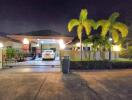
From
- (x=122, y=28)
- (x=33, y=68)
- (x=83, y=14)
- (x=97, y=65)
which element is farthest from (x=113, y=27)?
(x=33, y=68)

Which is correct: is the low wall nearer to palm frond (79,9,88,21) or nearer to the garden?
the garden

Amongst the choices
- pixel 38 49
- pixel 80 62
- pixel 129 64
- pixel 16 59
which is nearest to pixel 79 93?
pixel 80 62

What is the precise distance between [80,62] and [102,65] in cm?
205

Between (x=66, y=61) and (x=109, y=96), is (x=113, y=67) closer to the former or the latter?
(x=66, y=61)

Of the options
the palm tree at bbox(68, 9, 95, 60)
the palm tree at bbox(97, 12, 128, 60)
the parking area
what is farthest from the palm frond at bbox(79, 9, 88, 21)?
the parking area

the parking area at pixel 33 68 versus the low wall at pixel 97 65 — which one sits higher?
the low wall at pixel 97 65

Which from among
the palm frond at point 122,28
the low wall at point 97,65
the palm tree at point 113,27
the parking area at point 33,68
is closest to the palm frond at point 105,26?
the palm tree at point 113,27

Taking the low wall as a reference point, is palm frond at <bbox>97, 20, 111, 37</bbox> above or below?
above

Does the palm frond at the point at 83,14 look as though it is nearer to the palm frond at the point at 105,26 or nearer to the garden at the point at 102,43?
the garden at the point at 102,43

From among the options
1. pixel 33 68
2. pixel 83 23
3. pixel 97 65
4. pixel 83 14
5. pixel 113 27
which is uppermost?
pixel 83 14

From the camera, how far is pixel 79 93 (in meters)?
9.45

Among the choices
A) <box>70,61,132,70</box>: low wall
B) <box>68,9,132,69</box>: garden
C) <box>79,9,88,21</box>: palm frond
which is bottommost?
<box>70,61,132,70</box>: low wall

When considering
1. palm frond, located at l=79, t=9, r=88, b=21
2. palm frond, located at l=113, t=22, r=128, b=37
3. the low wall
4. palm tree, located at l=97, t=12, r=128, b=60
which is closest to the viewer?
the low wall

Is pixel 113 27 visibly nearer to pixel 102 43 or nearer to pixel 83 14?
pixel 102 43
